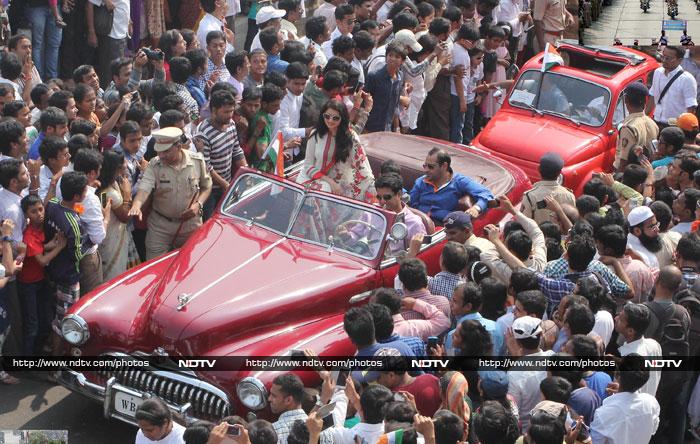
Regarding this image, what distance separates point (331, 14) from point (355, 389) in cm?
888

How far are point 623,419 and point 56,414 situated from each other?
14.1 feet

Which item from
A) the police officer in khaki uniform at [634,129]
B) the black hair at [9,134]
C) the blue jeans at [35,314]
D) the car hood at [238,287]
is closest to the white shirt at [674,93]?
the police officer in khaki uniform at [634,129]

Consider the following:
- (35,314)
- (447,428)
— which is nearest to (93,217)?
(35,314)

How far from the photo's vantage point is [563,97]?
43.1 ft

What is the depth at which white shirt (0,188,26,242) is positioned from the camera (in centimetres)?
847

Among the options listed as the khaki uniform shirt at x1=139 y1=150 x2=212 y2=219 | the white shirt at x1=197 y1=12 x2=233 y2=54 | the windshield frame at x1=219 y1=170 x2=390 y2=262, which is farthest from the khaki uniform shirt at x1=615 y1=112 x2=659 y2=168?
the khaki uniform shirt at x1=139 y1=150 x2=212 y2=219

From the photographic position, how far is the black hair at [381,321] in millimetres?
7254

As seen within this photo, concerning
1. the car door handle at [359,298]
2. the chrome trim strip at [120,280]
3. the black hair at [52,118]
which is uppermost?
the black hair at [52,118]

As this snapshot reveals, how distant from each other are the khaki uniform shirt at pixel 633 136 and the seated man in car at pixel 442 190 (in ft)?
8.47

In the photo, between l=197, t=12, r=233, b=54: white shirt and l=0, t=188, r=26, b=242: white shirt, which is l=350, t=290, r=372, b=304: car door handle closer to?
l=0, t=188, r=26, b=242: white shirt

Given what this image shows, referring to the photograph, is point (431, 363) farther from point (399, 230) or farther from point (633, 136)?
point (633, 136)

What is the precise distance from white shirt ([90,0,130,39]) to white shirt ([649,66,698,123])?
652 cm

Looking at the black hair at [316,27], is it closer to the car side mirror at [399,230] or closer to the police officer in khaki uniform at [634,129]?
the police officer in khaki uniform at [634,129]

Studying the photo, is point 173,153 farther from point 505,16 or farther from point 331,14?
point 505,16
